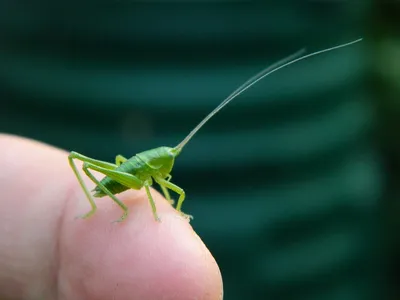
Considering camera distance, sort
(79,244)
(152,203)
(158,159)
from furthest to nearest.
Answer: (158,159) → (152,203) → (79,244)

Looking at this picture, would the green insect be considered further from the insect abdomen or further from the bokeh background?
the bokeh background

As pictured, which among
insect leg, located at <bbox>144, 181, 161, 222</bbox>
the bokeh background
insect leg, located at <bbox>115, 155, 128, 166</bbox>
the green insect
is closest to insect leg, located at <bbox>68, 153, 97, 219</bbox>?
the green insect

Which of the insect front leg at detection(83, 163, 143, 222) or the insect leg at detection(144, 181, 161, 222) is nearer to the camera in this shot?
the insect leg at detection(144, 181, 161, 222)

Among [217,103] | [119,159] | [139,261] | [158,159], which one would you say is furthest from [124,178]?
[217,103]

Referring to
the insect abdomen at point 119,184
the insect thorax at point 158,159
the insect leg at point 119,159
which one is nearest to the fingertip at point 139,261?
the insect abdomen at point 119,184

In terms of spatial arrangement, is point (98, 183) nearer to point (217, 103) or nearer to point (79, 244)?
point (79, 244)

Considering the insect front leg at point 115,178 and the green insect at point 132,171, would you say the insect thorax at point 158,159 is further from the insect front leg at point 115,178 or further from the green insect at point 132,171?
the insect front leg at point 115,178
